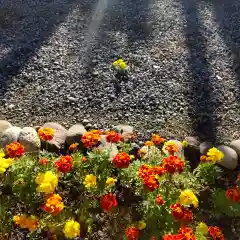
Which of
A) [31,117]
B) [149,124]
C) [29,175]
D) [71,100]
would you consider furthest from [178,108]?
[29,175]

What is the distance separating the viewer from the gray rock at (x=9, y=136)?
3717 mm

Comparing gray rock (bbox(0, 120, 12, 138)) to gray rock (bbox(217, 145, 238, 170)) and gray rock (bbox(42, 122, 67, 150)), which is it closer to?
gray rock (bbox(42, 122, 67, 150))

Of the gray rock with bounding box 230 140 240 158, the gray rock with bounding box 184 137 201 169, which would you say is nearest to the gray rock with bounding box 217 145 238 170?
the gray rock with bounding box 230 140 240 158

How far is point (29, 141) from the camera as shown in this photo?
12.0 ft

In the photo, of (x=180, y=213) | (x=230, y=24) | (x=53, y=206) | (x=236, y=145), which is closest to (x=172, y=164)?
(x=180, y=213)

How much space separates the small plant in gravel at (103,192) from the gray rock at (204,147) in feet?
1.21

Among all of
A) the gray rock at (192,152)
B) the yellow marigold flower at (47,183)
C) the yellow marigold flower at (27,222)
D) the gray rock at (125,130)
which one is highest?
the yellow marigold flower at (47,183)

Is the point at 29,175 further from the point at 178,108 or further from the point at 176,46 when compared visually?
the point at 176,46

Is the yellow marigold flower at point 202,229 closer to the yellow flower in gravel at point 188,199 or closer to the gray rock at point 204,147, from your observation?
the yellow flower in gravel at point 188,199

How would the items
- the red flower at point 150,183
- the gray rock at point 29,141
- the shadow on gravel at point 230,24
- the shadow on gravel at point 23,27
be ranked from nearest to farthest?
the red flower at point 150,183
the gray rock at point 29,141
the shadow on gravel at point 23,27
the shadow on gravel at point 230,24

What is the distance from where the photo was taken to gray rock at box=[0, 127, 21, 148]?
12.2ft

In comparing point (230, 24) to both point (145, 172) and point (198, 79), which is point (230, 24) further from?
point (145, 172)

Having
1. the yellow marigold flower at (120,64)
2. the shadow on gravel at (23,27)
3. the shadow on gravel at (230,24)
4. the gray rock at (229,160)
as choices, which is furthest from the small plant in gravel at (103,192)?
the shadow on gravel at (230,24)

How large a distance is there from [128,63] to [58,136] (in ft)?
5.10
